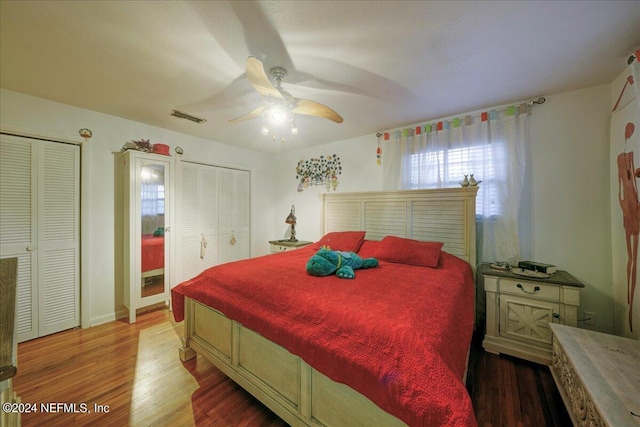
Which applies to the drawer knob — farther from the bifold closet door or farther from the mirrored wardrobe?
the bifold closet door

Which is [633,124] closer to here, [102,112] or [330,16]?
[330,16]

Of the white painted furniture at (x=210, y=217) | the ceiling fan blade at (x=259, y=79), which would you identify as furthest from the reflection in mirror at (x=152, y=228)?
the ceiling fan blade at (x=259, y=79)

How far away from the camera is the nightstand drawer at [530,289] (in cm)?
192

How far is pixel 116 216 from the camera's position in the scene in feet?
9.36

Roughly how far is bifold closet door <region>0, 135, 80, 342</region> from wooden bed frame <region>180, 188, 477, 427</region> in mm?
1609

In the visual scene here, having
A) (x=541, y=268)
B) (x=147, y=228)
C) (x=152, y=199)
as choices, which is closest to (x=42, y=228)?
(x=147, y=228)

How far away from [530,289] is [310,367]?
6.46 ft

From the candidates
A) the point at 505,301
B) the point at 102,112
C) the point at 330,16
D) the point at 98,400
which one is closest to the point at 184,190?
the point at 102,112

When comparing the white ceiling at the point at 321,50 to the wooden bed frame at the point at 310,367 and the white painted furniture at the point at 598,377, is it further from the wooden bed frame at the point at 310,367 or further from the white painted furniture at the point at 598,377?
the white painted furniture at the point at 598,377

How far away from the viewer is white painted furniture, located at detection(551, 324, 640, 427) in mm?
1018

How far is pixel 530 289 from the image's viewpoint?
1.99 m

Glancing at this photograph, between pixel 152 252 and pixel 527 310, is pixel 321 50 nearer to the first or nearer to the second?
pixel 527 310

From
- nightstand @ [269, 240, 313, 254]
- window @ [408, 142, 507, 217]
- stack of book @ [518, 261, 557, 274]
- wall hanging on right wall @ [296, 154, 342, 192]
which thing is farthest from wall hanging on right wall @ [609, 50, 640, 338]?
nightstand @ [269, 240, 313, 254]

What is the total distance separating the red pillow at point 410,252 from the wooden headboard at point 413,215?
10.9 inches
